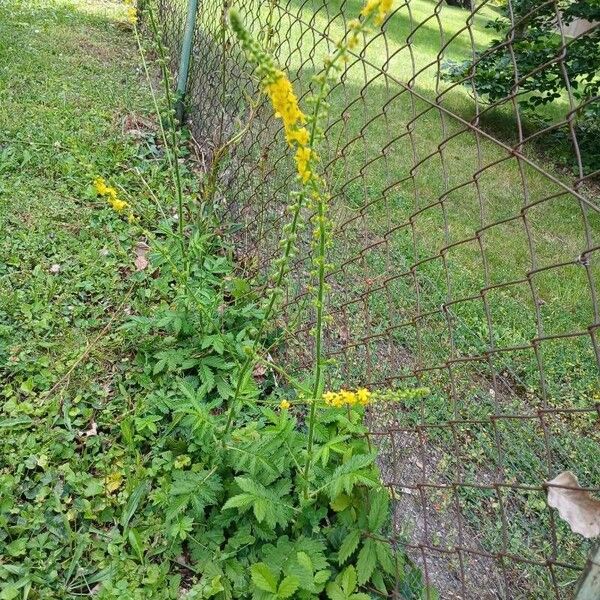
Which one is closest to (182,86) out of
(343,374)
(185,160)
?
(185,160)

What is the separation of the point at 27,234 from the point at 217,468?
68.7 inches

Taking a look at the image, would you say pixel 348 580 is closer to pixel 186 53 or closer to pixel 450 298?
pixel 450 298

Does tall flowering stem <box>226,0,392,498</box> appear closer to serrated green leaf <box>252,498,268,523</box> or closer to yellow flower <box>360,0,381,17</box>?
yellow flower <box>360,0,381,17</box>

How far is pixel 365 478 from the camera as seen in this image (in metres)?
1.71

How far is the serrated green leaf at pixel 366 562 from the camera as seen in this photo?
1700 millimetres

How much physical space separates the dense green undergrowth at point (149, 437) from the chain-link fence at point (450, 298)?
234mm

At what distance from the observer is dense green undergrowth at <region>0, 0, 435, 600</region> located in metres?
1.77

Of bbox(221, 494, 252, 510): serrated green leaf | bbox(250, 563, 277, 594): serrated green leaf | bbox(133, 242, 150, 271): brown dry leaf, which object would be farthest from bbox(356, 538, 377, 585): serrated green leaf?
bbox(133, 242, 150, 271): brown dry leaf

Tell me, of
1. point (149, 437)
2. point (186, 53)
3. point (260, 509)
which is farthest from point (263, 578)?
point (186, 53)

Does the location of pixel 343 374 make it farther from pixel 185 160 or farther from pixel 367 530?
pixel 185 160

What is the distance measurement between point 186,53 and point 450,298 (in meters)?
2.69

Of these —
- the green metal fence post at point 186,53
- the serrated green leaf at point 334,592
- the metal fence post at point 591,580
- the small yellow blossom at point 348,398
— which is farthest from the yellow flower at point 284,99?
the green metal fence post at point 186,53

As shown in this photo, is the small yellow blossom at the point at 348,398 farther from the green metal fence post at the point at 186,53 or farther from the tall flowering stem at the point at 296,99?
the green metal fence post at the point at 186,53

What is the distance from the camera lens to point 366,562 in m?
1.72
